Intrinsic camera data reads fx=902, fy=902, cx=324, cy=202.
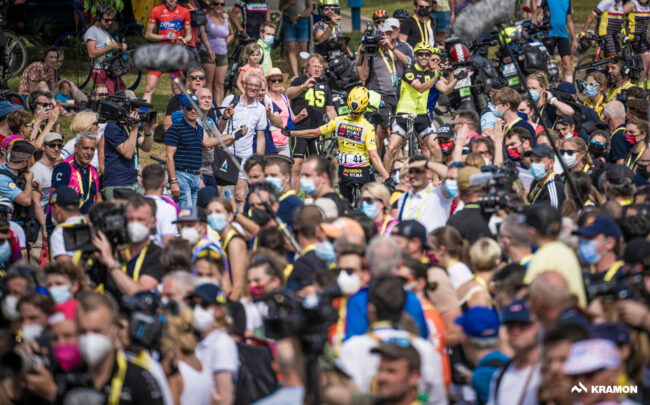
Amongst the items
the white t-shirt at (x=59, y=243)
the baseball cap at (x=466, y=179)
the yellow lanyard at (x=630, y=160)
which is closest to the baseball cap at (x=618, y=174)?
the baseball cap at (x=466, y=179)

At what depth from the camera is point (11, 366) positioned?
16.0ft

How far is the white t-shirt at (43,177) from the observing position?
34.0 feet

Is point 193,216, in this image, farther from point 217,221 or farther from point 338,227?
point 338,227

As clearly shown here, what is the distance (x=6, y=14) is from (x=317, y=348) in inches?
652

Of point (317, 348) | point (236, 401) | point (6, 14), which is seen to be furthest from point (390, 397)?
point (6, 14)

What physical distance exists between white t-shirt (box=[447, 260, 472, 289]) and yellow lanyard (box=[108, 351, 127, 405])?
101 inches

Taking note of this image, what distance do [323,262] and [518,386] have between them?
2355mm

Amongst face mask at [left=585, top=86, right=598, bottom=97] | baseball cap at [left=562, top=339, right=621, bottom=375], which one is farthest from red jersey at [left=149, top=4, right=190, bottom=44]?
baseball cap at [left=562, top=339, right=621, bottom=375]

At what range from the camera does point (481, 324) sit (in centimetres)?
535

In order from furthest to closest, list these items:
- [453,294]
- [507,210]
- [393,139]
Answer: [393,139], [507,210], [453,294]

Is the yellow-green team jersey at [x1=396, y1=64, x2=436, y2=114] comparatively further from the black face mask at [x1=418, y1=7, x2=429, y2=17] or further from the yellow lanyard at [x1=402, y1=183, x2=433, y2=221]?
the yellow lanyard at [x1=402, y1=183, x2=433, y2=221]

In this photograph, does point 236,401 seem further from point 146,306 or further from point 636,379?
point 636,379

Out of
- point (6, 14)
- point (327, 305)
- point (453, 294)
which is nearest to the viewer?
point (327, 305)

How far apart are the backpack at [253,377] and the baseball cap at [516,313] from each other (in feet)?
5.02
